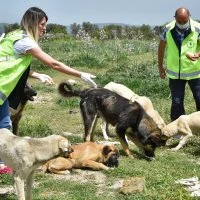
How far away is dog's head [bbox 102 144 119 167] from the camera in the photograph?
7.88 m

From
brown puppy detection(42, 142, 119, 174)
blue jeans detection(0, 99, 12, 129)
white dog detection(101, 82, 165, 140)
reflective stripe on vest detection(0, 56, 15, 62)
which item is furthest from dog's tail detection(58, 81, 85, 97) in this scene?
reflective stripe on vest detection(0, 56, 15, 62)

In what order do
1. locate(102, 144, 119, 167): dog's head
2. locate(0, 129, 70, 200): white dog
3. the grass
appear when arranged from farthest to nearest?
locate(102, 144, 119, 167): dog's head
the grass
locate(0, 129, 70, 200): white dog

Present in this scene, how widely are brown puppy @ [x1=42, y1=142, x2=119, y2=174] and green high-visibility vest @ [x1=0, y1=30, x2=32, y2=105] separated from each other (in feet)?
6.13

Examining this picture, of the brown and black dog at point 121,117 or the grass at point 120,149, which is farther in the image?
the brown and black dog at point 121,117

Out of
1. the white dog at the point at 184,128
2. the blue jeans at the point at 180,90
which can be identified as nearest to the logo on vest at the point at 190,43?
the blue jeans at the point at 180,90

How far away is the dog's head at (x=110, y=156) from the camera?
25.8 ft

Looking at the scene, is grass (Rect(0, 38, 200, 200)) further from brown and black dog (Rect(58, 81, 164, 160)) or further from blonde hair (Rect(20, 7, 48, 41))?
blonde hair (Rect(20, 7, 48, 41))

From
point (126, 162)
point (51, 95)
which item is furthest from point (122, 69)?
point (126, 162)

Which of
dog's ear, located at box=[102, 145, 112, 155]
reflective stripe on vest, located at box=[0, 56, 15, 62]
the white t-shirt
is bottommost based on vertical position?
dog's ear, located at box=[102, 145, 112, 155]

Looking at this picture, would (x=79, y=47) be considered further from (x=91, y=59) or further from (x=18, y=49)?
(x=18, y=49)

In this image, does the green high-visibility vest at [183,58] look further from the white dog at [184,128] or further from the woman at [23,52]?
the woman at [23,52]

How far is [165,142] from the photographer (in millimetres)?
9367

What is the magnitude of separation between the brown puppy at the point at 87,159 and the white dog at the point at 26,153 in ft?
5.53

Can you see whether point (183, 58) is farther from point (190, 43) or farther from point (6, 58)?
point (6, 58)
